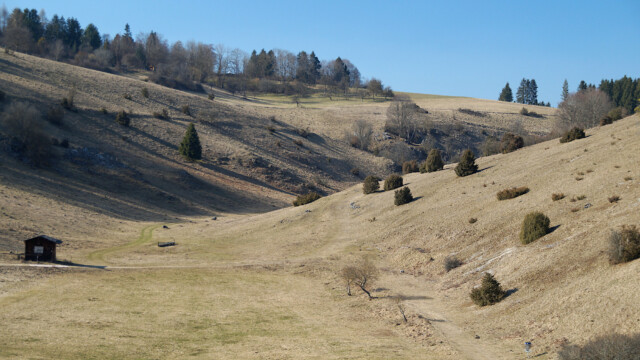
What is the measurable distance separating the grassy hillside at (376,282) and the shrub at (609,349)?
204 cm

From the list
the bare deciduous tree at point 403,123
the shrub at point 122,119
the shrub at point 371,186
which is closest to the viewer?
the shrub at point 371,186

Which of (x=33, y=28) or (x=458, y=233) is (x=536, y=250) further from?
(x=33, y=28)

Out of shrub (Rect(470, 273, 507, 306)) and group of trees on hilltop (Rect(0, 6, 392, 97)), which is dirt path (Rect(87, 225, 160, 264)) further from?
group of trees on hilltop (Rect(0, 6, 392, 97))

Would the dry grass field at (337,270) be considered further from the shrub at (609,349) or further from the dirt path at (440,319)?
the shrub at (609,349)

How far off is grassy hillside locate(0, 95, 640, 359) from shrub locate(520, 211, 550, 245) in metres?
0.73

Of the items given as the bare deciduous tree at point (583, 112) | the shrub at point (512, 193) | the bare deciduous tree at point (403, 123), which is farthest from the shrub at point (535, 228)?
the bare deciduous tree at point (403, 123)

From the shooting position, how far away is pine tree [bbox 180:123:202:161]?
8231 cm

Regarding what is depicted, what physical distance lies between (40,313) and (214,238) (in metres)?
25.0

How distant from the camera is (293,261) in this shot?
38281 millimetres

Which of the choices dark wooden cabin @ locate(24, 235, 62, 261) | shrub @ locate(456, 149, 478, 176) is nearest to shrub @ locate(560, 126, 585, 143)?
shrub @ locate(456, 149, 478, 176)

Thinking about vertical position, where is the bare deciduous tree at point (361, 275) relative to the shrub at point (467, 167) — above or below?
below

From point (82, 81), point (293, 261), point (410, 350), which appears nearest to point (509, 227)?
point (410, 350)

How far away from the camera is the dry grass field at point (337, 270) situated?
19453 mm

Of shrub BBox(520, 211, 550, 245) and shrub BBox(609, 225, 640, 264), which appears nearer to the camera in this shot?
shrub BBox(609, 225, 640, 264)
